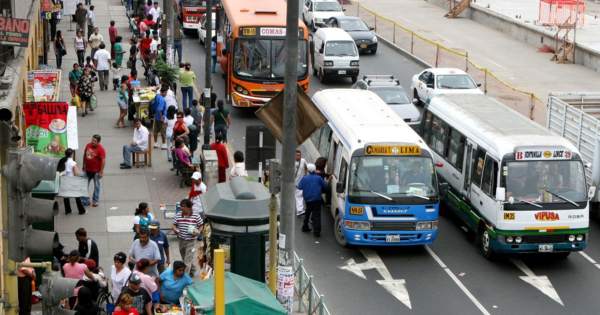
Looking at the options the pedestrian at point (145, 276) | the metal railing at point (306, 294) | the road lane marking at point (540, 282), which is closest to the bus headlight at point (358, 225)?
Result: the metal railing at point (306, 294)

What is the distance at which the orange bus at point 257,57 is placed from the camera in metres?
26.0

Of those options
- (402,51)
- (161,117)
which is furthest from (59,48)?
(402,51)

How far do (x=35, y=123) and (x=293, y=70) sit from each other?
29.0ft

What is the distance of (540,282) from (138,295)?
7701 mm

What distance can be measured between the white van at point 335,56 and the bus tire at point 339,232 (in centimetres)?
1459

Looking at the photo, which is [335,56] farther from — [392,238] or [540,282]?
[540,282]

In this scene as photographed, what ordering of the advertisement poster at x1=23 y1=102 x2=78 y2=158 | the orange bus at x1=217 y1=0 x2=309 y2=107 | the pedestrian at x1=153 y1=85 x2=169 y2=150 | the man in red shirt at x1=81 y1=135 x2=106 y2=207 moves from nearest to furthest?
1. the advertisement poster at x1=23 y1=102 x2=78 y2=158
2. the man in red shirt at x1=81 y1=135 x2=106 y2=207
3. the pedestrian at x1=153 y1=85 x2=169 y2=150
4. the orange bus at x1=217 y1=0 x2=309 y2=107

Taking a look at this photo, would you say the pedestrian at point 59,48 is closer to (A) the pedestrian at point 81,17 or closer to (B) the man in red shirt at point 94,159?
(A) the pedestrian at point 81,17

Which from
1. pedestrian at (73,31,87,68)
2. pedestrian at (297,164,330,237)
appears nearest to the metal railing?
pedestrian at (297,164,330,237)

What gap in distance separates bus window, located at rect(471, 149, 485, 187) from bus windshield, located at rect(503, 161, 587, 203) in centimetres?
103

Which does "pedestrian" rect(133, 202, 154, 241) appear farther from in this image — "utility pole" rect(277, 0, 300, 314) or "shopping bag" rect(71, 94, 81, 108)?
"shopping bag" rect(71, 94, 81, 108)

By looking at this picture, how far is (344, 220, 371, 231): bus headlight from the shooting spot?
54.0 ft

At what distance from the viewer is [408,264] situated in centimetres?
1669

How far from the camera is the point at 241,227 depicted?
1345cm
